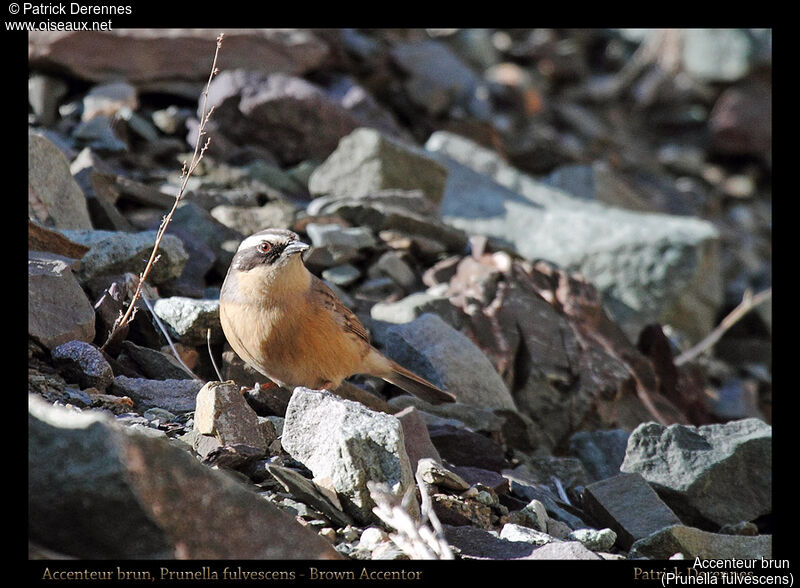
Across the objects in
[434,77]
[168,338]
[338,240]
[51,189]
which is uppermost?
[434,77]

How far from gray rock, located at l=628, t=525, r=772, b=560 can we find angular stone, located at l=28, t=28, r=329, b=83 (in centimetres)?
808

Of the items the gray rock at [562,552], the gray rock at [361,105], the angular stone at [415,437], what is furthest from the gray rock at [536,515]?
the gray rock at [361,105]

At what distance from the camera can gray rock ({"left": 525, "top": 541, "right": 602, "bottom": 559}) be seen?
Answer: 4.22m

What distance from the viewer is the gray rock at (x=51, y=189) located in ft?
23.0

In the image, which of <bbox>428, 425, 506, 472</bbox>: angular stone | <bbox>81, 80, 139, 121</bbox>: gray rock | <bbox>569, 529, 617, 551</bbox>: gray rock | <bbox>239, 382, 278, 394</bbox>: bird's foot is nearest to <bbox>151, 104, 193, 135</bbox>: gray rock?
<bbox>81, 80, 139, 121</bbox>: gray rock

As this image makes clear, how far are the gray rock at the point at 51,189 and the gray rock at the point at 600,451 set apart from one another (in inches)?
166

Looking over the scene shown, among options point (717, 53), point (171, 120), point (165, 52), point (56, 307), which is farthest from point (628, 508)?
point (717, 53)

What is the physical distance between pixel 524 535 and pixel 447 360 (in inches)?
96.9

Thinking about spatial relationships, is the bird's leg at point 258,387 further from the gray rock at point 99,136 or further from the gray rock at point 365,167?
the gray rock at point 99,136

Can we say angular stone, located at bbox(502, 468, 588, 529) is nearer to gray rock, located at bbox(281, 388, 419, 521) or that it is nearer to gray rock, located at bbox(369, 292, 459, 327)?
gray rock, located at bbox(281, 388, 419, 521)

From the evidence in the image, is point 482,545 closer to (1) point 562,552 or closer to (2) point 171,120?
(1) point 562,552

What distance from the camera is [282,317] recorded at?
581 cm

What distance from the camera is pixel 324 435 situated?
15.0 feet
